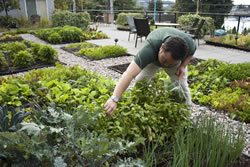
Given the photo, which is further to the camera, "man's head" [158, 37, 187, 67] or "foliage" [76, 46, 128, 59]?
"foliage" [76, 46, 128, 59]

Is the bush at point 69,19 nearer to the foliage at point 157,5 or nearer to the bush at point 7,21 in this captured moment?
the bush at point 7,21

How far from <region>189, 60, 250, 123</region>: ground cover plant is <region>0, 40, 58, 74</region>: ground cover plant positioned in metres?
3.35

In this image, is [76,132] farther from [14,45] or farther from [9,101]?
[14,45]

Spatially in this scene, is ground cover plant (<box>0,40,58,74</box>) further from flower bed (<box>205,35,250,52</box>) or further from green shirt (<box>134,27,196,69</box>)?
flower bed (<box>205,35,250,52</box>)

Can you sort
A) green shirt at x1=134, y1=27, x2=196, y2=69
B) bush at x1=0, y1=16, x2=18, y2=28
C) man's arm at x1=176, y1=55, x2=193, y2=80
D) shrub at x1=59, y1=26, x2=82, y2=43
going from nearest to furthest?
green shirt at x1=134, y1=27, x2=196, y2=69 → man's arm at x1=176, y1=55, x2=193, y2=80 → shrub at x1=59, y1=26, x2=82, y2=43 → bush at x1=0, y1=16, x2=18, y2=28

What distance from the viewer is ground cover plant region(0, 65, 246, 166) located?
1.30 meters

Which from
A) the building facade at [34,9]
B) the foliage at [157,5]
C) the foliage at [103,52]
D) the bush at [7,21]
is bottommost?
the foliage at [103,52]

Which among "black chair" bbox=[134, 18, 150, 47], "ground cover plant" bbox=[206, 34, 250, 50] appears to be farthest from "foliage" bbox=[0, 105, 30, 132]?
"ground cover plant" bbox=[206, 34, 250, 50]

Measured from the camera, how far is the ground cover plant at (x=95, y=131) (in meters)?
1.30

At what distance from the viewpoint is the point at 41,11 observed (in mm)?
15078

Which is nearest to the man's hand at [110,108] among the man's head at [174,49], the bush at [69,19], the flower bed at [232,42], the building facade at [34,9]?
the man's head at [174,49]

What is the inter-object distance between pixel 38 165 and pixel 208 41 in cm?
850

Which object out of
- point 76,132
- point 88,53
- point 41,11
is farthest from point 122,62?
point 41,11

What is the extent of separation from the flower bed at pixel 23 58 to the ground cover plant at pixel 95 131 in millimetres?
2213
